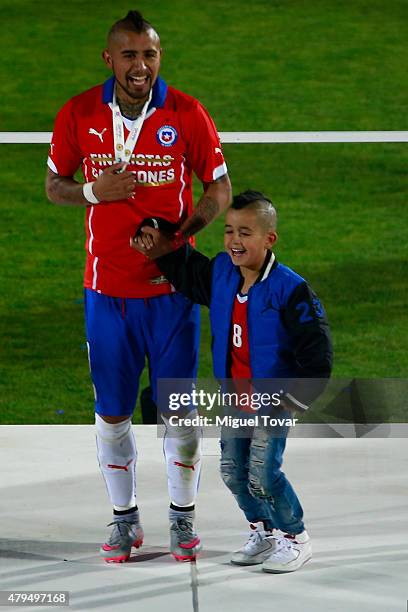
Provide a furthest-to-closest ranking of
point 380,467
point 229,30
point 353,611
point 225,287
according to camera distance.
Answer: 1. point 229,30
2. point 380,467
3. point 225,287
4. point 353,611

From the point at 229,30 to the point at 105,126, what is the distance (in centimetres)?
1652

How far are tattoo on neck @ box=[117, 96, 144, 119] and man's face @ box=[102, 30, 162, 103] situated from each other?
57 millimetres

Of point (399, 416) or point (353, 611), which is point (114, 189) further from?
point (399, 416)

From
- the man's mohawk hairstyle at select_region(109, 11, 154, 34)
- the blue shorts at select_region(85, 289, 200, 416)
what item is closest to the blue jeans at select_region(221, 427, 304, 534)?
the blue shorts at select_region(85, 289, 200, 416)

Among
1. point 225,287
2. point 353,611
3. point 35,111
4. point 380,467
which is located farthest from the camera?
point 35,111

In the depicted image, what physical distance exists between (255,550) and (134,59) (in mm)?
1724

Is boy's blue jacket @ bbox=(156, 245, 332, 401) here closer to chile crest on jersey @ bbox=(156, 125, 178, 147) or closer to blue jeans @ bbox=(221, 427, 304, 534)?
blue jeans @ bbox=(221, 427, 304, 534)

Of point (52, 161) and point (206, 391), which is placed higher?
point (52, 161)

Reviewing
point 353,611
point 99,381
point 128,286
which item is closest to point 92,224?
point 128,286

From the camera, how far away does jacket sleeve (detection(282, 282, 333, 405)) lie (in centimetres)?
452

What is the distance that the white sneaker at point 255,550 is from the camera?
4.87 m

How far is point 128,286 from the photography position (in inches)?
189

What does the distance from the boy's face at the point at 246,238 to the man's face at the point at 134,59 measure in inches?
20.3

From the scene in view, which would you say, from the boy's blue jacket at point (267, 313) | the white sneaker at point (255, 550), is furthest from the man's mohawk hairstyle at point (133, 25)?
the white sneaker at point (255, 550)
